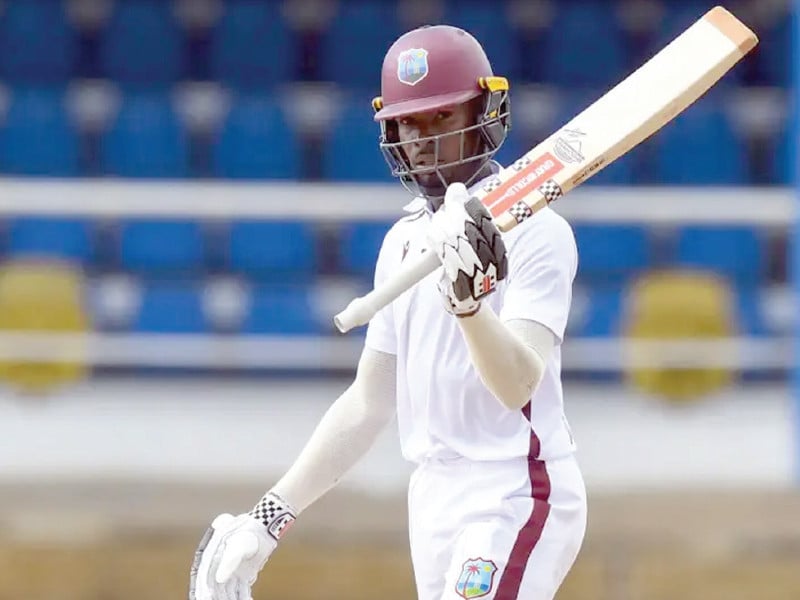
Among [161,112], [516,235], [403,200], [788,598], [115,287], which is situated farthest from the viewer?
[161,112]

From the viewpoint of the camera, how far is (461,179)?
2.74m

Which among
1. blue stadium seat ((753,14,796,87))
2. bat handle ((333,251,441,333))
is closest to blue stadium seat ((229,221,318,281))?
blue stadium seat ((753,14,796,87))

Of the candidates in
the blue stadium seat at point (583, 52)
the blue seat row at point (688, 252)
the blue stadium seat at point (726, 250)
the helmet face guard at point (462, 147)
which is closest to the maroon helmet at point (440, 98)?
the helmet face guard at point (462, 147)

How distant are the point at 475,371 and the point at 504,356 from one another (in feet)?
0.84

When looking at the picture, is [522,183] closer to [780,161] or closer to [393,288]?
[393,288]

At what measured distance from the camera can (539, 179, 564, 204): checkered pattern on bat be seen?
2.60m

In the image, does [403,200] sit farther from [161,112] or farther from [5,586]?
[161,112]

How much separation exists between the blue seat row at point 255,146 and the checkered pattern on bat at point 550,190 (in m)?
6.26

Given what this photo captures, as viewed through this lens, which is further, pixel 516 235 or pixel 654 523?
pixel 654 523

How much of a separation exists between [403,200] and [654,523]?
1429mm

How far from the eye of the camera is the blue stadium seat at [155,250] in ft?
27.8

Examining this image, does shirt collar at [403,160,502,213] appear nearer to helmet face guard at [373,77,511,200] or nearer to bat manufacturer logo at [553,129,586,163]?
helmet face guard at [373,77,511,200]

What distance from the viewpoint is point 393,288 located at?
2.42 m

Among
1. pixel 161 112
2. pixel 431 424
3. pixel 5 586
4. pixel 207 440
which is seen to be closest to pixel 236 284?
pixel 161 112
